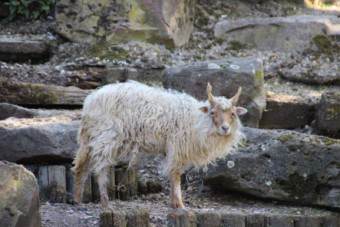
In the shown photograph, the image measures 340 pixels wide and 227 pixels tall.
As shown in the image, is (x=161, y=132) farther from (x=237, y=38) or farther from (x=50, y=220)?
(x=237, y=38)

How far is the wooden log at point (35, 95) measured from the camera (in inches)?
420

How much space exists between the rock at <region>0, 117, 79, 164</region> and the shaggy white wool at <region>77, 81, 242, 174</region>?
550mm

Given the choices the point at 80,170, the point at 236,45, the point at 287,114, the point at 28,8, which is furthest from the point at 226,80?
the point at 28,8

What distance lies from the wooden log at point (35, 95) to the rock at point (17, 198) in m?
3.77

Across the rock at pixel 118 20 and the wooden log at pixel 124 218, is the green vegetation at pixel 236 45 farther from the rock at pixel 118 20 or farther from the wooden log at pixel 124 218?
the wooden log at pixel 124 218

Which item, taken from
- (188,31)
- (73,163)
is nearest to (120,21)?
(188,31)

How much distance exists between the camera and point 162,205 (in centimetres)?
875

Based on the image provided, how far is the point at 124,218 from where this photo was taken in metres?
7.35

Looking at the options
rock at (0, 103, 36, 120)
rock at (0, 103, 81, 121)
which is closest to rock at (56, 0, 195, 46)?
rock at (0, 103, 81, 121)

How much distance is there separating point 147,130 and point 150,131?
29 mm

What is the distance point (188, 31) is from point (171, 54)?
0.80 m

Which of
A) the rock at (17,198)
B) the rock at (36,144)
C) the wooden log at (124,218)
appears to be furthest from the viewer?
the rock at (36,144)

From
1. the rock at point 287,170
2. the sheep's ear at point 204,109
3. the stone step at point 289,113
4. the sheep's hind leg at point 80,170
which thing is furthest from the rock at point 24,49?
the sheep's ear at point 204,109

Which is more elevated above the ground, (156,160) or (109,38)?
(109,38)
